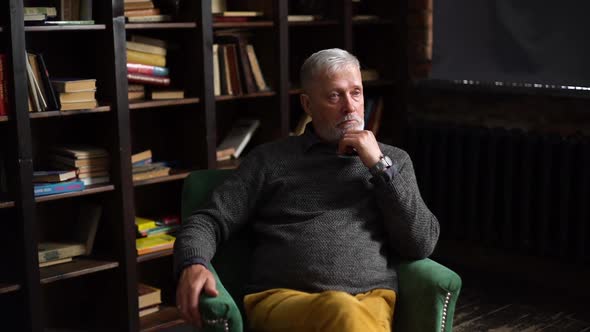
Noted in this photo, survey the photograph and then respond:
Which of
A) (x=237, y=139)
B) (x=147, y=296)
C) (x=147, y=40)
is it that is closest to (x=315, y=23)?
(x=237, y=139)

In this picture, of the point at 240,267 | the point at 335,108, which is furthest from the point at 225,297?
Answer: the point at 335,108

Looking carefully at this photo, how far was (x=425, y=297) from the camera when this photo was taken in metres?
2.45

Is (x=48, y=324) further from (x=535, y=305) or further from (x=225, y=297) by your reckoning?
(x=535, y=305)

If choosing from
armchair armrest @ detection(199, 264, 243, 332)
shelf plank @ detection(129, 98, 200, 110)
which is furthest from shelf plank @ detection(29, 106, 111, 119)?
armchair armrest @ detection(199, 264, 243, 332)

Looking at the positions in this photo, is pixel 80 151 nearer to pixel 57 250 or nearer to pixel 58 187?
pixel 58 187

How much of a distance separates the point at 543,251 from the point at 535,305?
30 cm

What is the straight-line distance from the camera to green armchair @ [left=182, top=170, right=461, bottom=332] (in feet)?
7.54

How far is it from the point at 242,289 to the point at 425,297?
0.62 meters

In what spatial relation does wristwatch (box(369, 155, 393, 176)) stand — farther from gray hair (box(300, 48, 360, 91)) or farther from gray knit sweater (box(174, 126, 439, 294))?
gray hair (box(300, 48, 360, 91))

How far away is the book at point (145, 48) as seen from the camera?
3.80 metres

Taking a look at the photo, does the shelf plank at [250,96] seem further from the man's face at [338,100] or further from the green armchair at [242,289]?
the man's face at [338,100]

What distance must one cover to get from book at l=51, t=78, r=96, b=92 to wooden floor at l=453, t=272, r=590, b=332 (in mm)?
1908

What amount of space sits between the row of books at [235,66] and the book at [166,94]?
0.17 meters

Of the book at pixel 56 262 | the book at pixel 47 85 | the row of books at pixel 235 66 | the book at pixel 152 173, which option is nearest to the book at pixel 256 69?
the row of books at pixel 235 66
